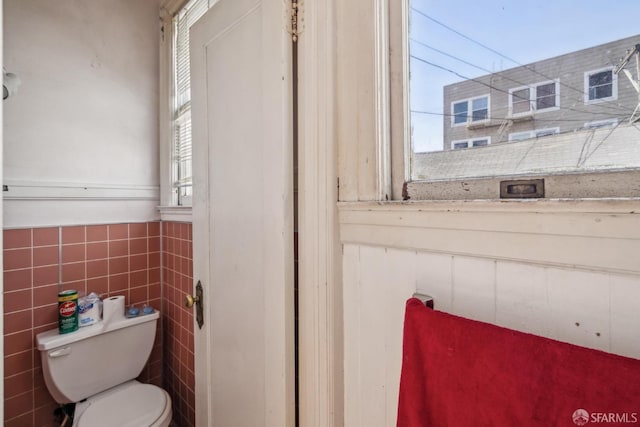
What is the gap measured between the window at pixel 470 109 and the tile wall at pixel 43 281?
144 centimetres

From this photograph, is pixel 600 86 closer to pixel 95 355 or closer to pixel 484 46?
pixel 484 46

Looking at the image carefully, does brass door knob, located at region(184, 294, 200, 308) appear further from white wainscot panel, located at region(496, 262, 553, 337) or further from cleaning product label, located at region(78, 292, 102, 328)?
white wainscot panel, located at region(496, 262, 553, 337)

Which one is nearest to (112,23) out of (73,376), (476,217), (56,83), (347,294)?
(56,83)

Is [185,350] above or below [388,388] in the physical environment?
below

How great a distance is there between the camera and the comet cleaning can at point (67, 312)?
1269 mm

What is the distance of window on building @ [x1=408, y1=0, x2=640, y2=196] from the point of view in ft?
1.51

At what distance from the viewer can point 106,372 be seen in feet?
4.47

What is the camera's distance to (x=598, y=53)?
473 millimetres

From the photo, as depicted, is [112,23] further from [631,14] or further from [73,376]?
[631,14]

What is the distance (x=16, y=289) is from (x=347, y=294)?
1.49 m

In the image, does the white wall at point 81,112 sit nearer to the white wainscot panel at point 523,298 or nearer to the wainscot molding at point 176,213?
the wainscot molding at point 176,213

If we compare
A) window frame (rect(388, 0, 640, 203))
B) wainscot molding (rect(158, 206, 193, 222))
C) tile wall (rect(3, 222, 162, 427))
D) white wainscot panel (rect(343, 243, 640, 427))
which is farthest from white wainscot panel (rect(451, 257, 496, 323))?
tile wall (rect(3, 222, 162, 427))

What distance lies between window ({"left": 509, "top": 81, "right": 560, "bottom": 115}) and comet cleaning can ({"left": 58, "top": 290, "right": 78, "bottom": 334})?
1747mm

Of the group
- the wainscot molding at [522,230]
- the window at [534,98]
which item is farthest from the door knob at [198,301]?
the window at [534,98]
